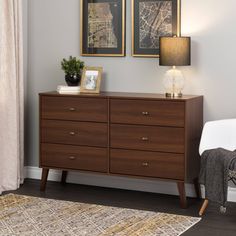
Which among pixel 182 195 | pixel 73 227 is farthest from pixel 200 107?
pixel 73 227

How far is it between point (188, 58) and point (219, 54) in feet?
0.93

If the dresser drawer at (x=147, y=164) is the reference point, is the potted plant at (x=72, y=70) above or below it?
above

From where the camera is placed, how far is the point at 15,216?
4.47 meters

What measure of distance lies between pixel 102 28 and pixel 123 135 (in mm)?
1068

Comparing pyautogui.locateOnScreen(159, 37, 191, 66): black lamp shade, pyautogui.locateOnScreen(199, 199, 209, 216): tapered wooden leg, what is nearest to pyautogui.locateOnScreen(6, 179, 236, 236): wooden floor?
pyautogui.locateOnScreen(199, 199, 209, 216): tapered wooden leg

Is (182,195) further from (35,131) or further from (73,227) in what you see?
(35,131)

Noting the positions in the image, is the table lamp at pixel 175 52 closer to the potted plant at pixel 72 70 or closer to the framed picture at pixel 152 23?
the framed picture at pixel 152 23

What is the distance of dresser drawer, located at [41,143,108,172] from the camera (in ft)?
16.6

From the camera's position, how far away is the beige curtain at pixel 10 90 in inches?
209

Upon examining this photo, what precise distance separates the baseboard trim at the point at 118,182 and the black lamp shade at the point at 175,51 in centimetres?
108

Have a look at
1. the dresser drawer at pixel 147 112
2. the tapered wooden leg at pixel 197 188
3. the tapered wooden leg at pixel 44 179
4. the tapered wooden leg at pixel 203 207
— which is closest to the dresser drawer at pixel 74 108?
the dresser drawer at pixel 147 112

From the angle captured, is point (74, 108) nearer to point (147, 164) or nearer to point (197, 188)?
point (147, 164)

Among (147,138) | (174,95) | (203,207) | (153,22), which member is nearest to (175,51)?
(174,95)

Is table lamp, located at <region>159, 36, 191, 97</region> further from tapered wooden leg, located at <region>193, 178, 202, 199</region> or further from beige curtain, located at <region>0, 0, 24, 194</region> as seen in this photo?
beige curtain, located at <region>0, 0, 24, 194</region>
